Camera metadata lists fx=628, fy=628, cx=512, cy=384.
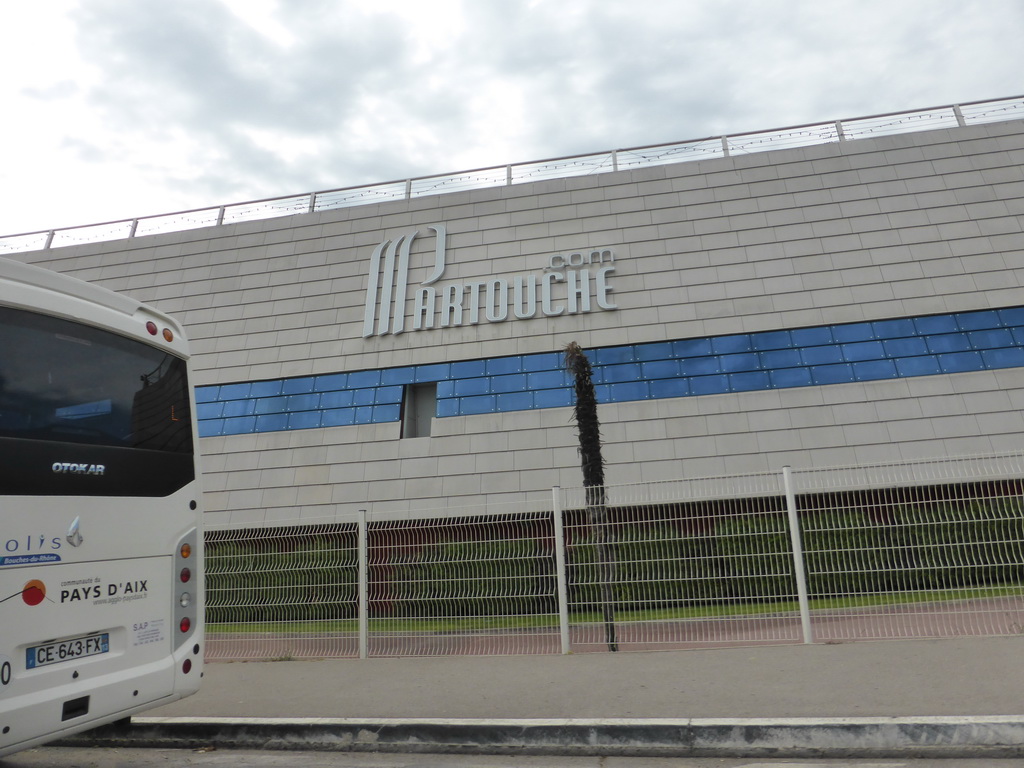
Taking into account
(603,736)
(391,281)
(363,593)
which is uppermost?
(391,281)

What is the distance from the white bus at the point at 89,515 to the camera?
3.28 meters

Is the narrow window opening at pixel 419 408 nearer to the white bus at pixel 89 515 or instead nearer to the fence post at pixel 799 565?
the fence post at pixel 799 565

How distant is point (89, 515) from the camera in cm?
366

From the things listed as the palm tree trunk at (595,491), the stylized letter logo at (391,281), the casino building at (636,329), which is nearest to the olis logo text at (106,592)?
the palm tree trunk at (595,491)

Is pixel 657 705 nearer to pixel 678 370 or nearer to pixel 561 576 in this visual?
pixel 561 576

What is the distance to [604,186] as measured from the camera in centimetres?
1608

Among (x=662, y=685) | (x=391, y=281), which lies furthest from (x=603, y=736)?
(x=391, y=281)

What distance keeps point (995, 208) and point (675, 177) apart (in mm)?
7197

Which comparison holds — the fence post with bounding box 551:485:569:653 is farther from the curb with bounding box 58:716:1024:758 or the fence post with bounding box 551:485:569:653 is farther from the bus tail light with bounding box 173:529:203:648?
the bus tail light with bounding box 173:529:203:648

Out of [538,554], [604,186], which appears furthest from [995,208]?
[538,554]

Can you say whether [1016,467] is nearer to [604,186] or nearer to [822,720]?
[822,720]

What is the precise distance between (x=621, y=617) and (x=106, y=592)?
15.5 ft

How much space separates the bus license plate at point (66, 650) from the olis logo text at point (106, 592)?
21 cm

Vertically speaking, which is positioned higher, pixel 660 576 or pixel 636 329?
pixel 636 329
